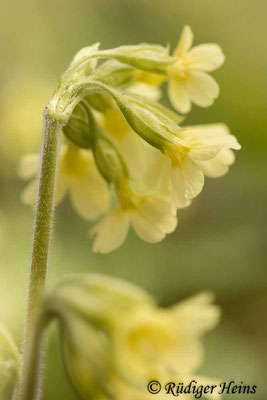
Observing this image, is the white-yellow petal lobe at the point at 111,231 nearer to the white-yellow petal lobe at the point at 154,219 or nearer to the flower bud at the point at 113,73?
the white-yellow petal lobe at the point at 154,219

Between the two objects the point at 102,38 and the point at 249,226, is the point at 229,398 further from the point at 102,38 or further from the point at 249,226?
the point at 102,38

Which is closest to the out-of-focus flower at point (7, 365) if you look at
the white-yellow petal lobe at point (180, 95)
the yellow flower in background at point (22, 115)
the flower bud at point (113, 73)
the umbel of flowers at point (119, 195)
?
the umbel of flowers at point (119, 195)

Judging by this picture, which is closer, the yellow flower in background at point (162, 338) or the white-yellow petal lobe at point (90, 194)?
the yellow flower in background at point (162, 338)

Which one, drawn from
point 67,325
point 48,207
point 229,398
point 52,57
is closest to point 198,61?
point 48,207

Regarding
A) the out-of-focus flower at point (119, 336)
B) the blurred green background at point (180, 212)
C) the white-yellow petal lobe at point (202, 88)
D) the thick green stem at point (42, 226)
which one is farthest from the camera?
the blurred green background at point (180, 212)

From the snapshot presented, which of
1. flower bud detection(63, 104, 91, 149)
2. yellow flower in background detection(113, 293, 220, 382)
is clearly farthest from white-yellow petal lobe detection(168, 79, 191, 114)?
yellow flower in background detection(113, 293, 220, 382)

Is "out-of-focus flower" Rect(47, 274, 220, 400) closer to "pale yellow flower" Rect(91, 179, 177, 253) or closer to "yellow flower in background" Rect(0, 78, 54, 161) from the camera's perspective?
"pale yellow flower" Rect(91, 179, 177, 253)

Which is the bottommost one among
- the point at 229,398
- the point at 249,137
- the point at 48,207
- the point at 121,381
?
the point at 121,381
